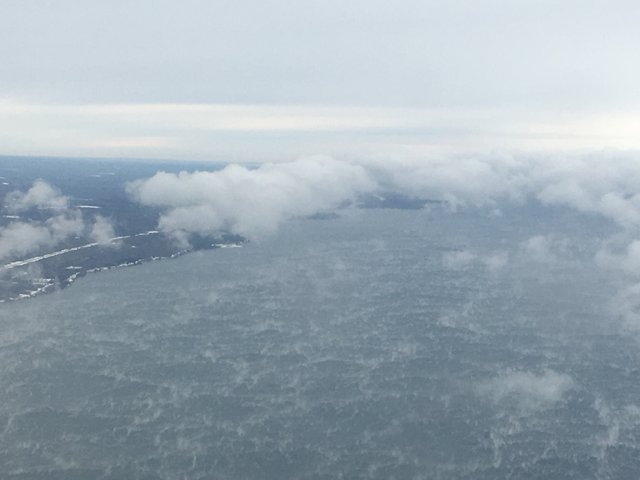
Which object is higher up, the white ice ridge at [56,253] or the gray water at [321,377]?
the white ice ridge at [56,253]

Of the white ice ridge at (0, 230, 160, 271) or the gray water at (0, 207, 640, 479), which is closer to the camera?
the gray water at (0, 207, 640, 479)

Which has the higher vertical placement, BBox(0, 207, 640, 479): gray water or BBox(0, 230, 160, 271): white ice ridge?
BBox(0, 230, 160, 271): white ice ridge

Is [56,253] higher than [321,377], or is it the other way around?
[56,253]

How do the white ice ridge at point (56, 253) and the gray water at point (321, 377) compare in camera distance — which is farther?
the white ice ridge at point (56, 253)

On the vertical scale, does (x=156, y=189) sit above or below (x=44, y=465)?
above

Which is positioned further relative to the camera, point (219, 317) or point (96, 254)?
point (96, 254)

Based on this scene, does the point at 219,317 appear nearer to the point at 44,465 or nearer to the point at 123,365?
the point at 123,365

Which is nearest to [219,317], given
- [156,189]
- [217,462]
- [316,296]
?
[316,296]

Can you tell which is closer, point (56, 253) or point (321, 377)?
point (321, 377)
